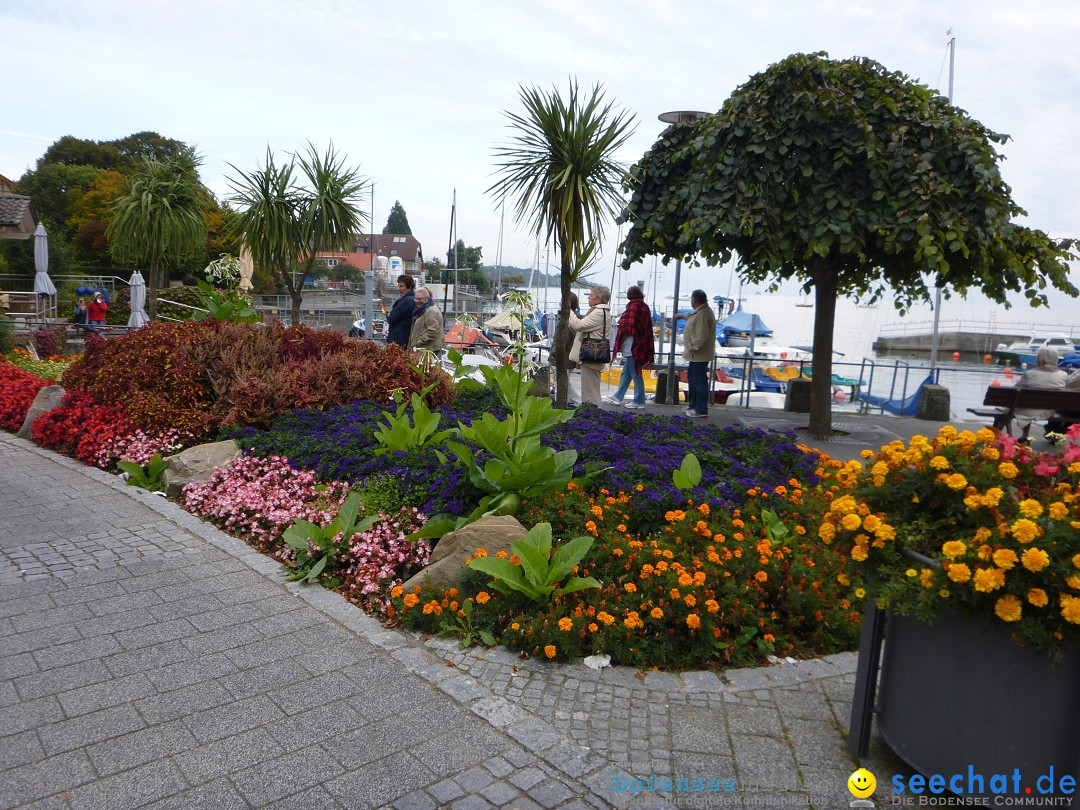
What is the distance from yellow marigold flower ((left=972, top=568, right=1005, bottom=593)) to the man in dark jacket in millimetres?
8675

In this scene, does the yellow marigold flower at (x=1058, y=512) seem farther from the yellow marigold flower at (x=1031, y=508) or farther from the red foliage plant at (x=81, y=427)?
the red foliage plant at (x=81, y=427)

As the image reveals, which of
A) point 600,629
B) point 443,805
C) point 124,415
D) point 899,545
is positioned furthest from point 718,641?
point 124,415

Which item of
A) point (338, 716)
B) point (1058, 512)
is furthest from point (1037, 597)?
point (338, 716)

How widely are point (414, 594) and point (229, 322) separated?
6079 millimetres

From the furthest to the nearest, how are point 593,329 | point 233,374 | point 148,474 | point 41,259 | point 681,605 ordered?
point 41,259, point 593,329, point 233,374, point 148,474, point 681,605

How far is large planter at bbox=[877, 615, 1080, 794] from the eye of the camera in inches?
88.7

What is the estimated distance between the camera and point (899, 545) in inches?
102

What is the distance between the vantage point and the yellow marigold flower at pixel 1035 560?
86.2 inches

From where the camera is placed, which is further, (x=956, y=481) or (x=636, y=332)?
(x=636, y=332)

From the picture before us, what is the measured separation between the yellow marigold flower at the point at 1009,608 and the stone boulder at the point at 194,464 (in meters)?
5.82

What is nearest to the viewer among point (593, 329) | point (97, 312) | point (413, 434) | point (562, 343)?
point (413, 434)

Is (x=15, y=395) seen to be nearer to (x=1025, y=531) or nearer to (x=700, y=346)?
(x=700, y=346)

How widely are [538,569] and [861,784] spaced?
1750 mm

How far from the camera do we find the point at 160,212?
14.9 metres
